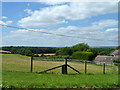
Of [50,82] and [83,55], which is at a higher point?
[50,82]

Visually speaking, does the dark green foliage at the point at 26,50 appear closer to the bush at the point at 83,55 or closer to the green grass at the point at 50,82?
the green grass at the point at 50,82

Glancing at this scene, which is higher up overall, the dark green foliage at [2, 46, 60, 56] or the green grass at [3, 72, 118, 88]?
the dark green foliage at [2, 46, 60, 56]

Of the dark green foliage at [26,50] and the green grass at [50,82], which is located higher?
the dark green foliage at [26,50]

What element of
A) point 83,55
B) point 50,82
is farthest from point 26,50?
point 83,55

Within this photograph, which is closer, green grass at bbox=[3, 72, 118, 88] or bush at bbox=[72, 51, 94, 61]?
green grass at bbox=[3, 72, 118, 88]

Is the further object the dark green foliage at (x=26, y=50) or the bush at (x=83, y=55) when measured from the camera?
the bush at (x=83, y=55)

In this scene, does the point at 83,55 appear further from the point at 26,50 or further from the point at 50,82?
the point at 50,82

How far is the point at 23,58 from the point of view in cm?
1534

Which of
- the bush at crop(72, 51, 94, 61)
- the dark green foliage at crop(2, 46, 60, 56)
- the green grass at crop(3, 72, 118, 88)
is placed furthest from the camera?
the bush at crop(72, 51, 94, 61)

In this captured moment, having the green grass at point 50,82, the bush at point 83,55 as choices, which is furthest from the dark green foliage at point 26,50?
the bush at point 83,55

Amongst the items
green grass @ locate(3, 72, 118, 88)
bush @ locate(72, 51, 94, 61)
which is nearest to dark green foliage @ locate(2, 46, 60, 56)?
green grass @ locate(3, 72, 118, 88)

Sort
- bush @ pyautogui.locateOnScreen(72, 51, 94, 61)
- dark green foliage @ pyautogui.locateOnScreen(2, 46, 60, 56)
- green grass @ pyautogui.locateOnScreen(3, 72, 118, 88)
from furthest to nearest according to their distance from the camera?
bush @ pyautogui.locateOnScreen(72, 51, 94, 61) < dark green foliage @ pyautogui.locateOnScreen(2, 46, 60, 56) < green grass @ pyautogui.locateOnScreen(3, 72, 118, 88)

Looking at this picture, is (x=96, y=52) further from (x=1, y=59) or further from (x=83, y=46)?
(x=1, y=59)

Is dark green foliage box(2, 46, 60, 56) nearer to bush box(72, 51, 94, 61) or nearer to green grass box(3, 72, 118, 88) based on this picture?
green grass box(3, 72, 118, 88)
